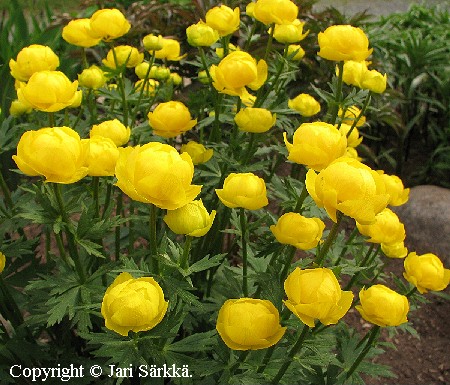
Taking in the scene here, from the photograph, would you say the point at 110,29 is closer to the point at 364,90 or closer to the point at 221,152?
the point at 221,152

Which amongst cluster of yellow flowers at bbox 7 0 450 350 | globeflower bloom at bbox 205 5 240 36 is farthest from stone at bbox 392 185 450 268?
globeflower bloom at bbox 205 5 240 36

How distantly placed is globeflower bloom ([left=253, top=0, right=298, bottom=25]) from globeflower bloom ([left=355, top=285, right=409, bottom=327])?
1.83 feet

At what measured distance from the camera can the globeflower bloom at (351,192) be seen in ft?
2.19

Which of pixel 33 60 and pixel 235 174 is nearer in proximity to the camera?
pixel 235 174

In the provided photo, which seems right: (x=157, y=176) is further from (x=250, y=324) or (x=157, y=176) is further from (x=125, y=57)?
(x=125, y=57)

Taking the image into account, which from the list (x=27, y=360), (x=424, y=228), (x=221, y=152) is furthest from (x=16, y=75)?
(x=424, y=228)

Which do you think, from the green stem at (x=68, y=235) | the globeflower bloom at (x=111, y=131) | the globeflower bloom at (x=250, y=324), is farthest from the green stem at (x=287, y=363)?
the globeflower bloom at (x=111, y=131)

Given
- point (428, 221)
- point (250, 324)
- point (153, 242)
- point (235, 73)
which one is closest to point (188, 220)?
point (153, 242)

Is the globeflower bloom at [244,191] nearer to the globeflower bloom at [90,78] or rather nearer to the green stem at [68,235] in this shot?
the green stem at [68,235]

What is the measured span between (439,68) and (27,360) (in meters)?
2.19

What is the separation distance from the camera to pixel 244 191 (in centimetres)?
86

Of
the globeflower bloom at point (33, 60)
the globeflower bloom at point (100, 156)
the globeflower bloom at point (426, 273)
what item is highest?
the globeflower bloom at point (33, 60)

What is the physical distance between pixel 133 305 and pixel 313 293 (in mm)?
218

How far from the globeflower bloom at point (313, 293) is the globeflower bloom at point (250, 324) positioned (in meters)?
0.04
